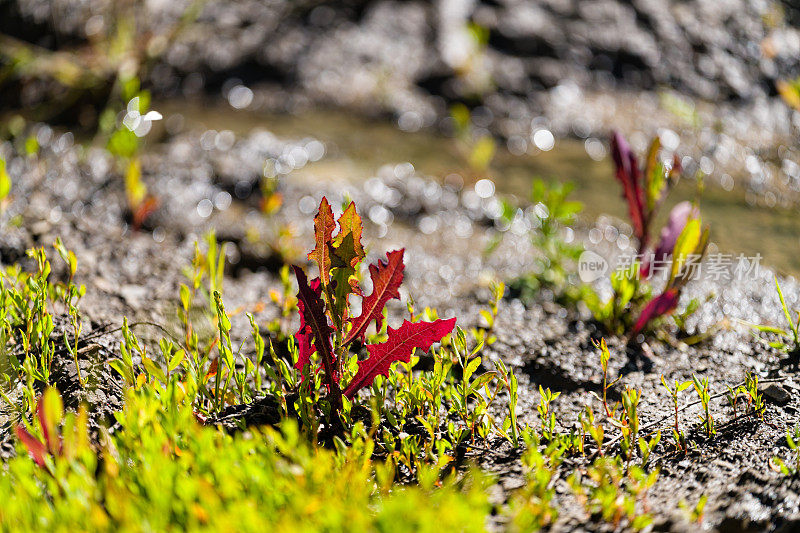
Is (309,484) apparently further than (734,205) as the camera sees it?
No

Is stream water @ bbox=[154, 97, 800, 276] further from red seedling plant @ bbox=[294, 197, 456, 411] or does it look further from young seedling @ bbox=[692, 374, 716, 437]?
red seedling plant @ bbox=[294, 197, 456, 411]

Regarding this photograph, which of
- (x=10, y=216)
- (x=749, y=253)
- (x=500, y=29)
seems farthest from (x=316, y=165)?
(x=749, y=253)

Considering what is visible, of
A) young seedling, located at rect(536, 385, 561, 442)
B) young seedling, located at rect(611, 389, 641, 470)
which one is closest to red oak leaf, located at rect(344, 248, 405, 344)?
young seedling, located at rect(536, 385, 561, 442)

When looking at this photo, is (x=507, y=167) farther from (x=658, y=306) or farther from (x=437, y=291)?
(x=658, y=306)

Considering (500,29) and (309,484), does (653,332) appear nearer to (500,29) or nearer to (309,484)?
(309,484)

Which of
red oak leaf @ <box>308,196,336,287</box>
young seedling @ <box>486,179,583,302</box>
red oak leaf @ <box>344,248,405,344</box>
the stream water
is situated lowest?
the stream water

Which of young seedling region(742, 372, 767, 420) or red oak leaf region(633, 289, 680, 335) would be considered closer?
young seedling region(742, 372, 767, 420)

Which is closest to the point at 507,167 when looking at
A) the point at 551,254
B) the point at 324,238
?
the point at 551,254
